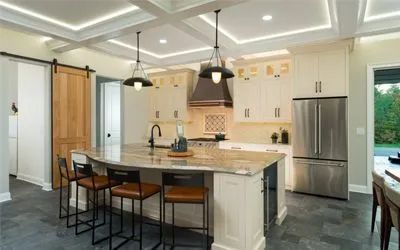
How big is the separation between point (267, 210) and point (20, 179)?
5539 millimetres

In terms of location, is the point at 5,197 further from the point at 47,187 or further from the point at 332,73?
the point at 332,73

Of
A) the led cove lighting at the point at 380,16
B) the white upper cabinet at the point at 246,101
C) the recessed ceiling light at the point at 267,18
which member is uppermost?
the recessed ceiling light at the point at 267,18

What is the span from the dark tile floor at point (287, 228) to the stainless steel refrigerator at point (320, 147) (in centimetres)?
30

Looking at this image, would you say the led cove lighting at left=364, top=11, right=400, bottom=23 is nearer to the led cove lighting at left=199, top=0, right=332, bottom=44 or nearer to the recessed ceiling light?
the led cove lighting at left=199, top=0, right=332, bottom=44

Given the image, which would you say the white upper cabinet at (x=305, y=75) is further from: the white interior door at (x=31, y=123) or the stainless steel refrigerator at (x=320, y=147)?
the white interior door at (x=31, y=123)

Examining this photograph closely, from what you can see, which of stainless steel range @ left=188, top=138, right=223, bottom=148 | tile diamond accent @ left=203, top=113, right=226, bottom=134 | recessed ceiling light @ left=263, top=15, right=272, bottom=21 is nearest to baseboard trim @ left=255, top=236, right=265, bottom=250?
recessed ceiling light @ left=263, top=15, right=272, bottom=21

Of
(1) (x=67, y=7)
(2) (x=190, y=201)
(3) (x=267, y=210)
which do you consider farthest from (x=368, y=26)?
(1) (x=67, y=7)

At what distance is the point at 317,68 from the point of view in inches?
179

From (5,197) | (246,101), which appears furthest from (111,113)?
(246,101)

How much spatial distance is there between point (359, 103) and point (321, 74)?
39.2 inches

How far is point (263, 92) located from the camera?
213 inches

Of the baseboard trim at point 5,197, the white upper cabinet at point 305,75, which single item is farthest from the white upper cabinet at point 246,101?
the baseboard trim at point 5,197

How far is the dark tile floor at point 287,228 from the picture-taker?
2762 mm

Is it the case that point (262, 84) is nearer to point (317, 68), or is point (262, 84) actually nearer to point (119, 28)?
point (317, 68)
